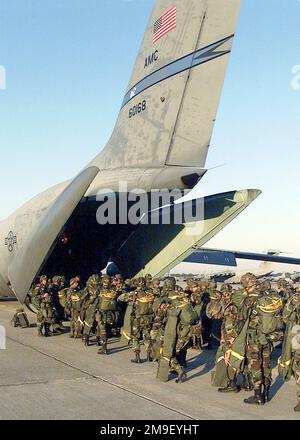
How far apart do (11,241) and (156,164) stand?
18.9 feet

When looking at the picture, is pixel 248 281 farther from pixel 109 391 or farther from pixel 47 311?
pixel 47 311

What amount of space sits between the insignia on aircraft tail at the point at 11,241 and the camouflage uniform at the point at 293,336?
382 inches

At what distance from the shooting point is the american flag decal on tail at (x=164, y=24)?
12297 mm

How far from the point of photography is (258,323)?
688 centimetres

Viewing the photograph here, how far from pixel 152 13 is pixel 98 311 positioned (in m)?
8.12

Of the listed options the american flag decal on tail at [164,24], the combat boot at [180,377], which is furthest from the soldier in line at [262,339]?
the american flag decal on tail at [164,24]

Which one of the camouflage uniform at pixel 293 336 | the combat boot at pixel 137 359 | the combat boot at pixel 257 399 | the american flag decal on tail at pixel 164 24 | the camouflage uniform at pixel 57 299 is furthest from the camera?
the american flag decal on tail at pixel 164 24

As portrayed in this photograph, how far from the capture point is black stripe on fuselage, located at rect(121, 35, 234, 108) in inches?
446

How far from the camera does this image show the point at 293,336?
6758 millimetres

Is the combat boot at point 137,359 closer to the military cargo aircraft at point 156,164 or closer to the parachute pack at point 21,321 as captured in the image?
the military cargo aircraft at point 156,164

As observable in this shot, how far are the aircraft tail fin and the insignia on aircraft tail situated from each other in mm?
4330

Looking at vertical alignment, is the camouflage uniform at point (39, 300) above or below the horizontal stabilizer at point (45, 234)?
below

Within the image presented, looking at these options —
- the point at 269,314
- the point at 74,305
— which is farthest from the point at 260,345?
the point at 74,305

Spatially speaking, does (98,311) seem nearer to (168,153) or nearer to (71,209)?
(71,209)
